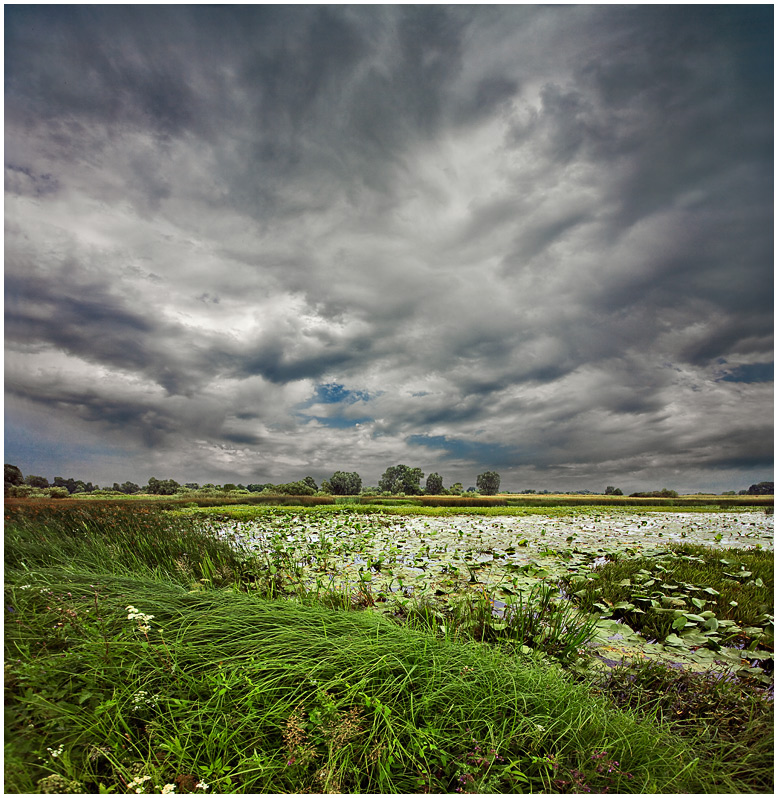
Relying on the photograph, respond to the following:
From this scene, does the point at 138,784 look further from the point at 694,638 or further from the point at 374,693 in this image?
the point at 694,638

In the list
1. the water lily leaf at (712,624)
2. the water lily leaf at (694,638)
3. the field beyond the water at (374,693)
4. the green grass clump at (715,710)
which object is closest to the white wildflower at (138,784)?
the field beyond the water at (374,693)

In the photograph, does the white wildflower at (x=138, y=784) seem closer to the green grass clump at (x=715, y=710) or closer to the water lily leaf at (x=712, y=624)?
the green grass clump at (x=715, y=710)

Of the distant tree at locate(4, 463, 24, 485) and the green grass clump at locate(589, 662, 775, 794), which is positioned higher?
the distant tree at locate(4, 463, 24, 485)

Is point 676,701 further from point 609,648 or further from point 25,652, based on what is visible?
point 25,652

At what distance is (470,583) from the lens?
18.1ft

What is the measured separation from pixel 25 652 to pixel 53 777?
1451mm

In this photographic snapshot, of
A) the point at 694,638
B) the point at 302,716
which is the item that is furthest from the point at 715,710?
the point at 302,716

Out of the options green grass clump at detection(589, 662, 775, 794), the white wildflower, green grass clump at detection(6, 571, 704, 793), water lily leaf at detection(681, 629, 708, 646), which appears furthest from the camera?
water lily leaf at detection(681, 629, 708, 646)

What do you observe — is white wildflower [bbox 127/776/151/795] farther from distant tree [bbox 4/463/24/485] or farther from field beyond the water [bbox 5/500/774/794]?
distant tree [bbox 4/463/24/485]

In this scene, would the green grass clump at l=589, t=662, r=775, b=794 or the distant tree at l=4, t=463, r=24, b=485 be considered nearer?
the green grass clump at l=589, t=662, r=775, b=794

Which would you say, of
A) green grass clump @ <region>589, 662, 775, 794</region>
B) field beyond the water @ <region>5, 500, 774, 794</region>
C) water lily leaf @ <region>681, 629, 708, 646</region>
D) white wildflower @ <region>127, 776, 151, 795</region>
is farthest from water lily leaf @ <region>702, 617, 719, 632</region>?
white wildflower @ <region>127, 776, 151, 795</region>

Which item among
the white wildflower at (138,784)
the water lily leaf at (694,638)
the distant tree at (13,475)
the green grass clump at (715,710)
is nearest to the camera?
the white wildflower at (138,784)

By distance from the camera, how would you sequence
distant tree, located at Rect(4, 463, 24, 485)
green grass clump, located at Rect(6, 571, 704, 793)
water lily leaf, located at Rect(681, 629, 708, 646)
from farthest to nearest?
1. distant tree, located at Rect(4, 463, 24, 485)
2. water lily leaf, located at Rect(681, 629, 708, 646)
3. green grass clump, located at Rect(6, 571, 704, 793)

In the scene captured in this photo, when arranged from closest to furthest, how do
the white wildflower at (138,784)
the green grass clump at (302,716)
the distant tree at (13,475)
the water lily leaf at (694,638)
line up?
the white wildflower at (138,784)
the green grass clump at (302,716)
the water lily leaf at (694,638)
the distant tree at (13,475)
